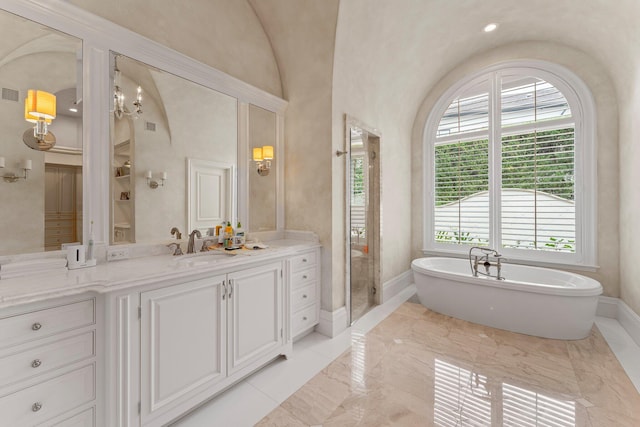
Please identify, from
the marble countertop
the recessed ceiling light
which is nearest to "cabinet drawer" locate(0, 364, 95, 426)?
the marble countertop

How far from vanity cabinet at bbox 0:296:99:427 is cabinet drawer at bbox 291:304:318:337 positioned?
4.80 ft

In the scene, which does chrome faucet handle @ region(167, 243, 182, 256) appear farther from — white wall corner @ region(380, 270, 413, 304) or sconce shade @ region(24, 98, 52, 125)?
white wall corner @ region(380, 270, 413, 304)

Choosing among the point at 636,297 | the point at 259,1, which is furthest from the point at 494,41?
the point at 636,297

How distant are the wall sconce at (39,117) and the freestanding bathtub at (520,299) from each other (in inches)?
140

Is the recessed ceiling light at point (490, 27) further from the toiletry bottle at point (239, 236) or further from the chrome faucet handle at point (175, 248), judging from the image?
the chrome faucet handle at point (175, 248)

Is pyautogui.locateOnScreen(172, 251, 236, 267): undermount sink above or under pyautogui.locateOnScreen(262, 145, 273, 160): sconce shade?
under

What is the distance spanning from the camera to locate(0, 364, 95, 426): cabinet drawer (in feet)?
3.63

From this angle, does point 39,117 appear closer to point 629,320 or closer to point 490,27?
point 490,27

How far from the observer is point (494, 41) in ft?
11.7

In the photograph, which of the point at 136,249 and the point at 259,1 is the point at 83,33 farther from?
the point at 259,1

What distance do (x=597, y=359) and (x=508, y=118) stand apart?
2924 mm

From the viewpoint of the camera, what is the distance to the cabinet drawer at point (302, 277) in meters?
2.49

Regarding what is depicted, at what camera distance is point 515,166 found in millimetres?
3645

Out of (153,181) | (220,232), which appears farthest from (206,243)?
(153,181)
